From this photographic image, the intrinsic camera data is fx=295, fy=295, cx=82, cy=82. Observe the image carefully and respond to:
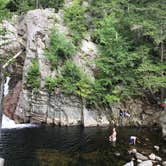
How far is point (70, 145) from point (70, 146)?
1.03 feet

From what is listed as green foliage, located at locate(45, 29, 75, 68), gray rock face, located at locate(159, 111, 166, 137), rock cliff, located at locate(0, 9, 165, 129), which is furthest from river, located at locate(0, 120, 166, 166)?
green foliage, located at locate(45, 29, 75, 68)

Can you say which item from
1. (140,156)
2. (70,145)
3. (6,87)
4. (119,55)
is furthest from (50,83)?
(140,156)

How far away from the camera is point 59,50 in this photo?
124 ft

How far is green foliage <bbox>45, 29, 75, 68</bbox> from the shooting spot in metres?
37.2

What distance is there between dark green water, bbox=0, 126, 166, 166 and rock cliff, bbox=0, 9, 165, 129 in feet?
6.86

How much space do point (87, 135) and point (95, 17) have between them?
65.9 ft

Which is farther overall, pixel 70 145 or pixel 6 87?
pixel 6 87

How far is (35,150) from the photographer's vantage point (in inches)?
1012

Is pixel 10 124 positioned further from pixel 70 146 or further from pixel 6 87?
pixel 70 146

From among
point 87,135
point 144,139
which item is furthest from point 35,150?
point 144,139

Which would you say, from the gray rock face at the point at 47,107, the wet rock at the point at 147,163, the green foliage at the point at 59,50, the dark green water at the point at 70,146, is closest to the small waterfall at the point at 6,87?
the gray rock face at the point at 47,107

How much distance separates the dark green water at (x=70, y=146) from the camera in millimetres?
23609

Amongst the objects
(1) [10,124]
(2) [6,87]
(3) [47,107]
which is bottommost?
(1) [10,124]

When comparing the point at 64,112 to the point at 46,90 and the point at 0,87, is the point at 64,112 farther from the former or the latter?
the point at 0,87
